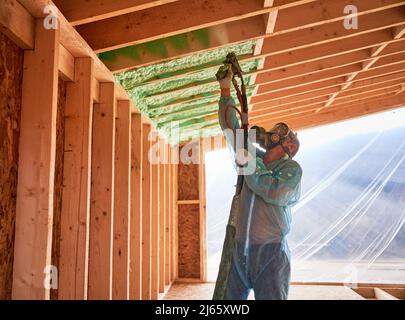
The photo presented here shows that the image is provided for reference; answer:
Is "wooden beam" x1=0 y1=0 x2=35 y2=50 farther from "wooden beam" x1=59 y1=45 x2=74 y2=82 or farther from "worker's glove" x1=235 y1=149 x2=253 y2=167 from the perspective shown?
"worker's glove" x1=235 y1=149 x2=253 y2=167

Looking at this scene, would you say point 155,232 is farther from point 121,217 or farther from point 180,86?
point 180,86

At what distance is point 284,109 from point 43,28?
12.0 feet

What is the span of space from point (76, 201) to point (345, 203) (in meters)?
6.14

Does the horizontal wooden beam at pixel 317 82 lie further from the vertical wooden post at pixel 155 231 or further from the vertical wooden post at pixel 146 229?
the vertical wooden post at pixel 146 229

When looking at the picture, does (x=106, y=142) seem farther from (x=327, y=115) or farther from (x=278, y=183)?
(x=327, y=115)

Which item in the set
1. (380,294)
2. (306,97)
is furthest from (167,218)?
(380,294)

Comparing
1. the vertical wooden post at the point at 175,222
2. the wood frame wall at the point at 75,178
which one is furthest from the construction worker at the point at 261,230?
the vertical wooden post at the point at 175,222

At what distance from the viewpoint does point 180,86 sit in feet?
10.5

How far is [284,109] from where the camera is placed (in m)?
4.79

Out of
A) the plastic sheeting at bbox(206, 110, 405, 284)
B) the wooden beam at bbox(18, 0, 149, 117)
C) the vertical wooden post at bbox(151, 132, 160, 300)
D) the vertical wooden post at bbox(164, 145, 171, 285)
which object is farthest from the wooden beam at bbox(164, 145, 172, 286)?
the wooden beam at bbox(18, 0, 149, 117)

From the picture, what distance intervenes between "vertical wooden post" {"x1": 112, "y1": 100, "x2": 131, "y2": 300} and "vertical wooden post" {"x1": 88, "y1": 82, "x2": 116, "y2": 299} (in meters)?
0.39

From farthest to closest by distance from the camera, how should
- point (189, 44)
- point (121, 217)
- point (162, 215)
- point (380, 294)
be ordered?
point (162, 215) → point (380, 294) → point (121, 217) → point (189, 44)
